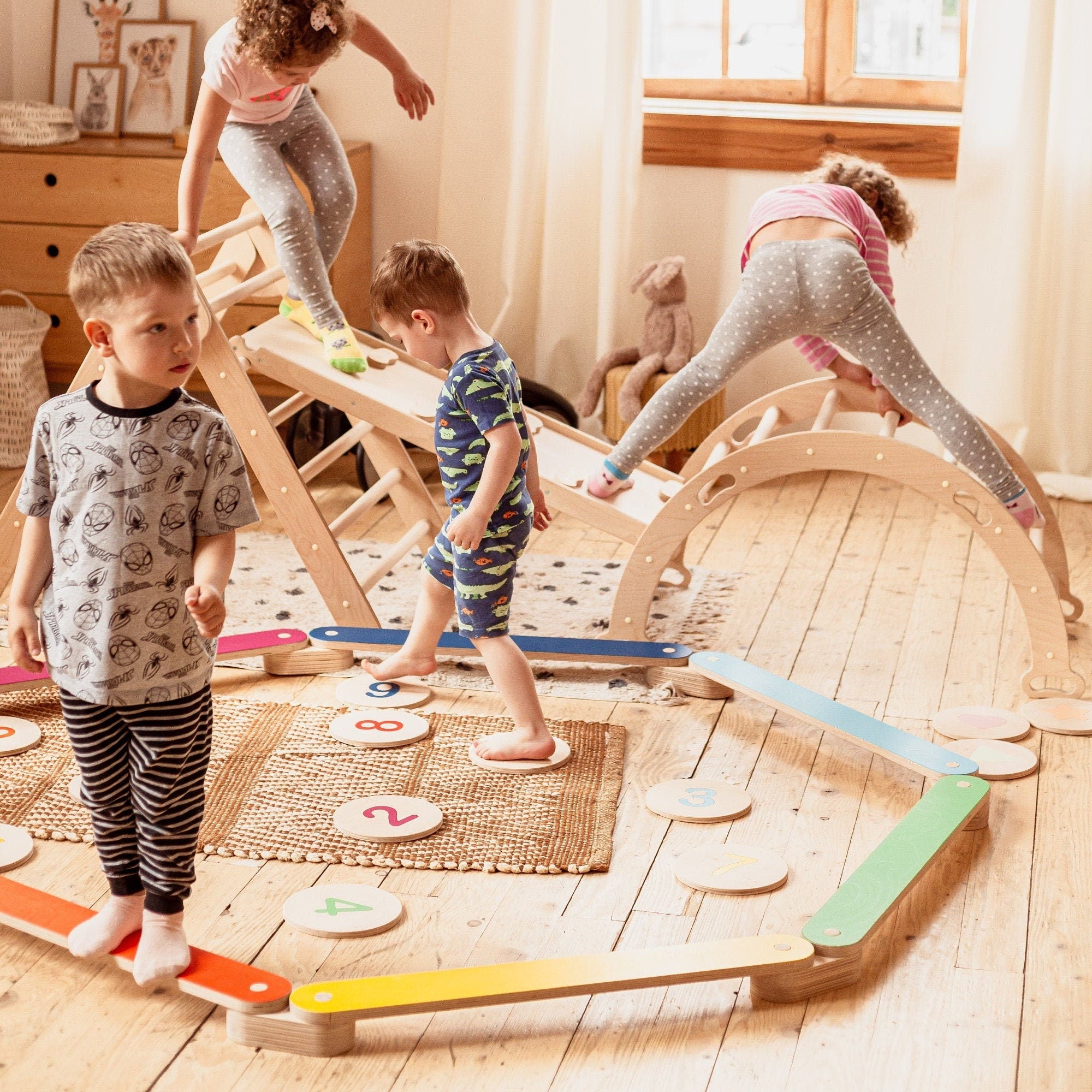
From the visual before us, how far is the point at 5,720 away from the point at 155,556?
2.99 ft

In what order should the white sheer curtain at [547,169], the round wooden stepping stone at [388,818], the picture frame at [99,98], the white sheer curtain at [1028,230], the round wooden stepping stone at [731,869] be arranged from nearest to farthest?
the round wooden stepping stone at [731,869] → the round wooden stepping stone at [388,818] → the white sheer curtain at [1028,230] → the white sheer curtain at [547,169] → the picture frame at [99,98]

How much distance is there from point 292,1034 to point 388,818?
0.47 m

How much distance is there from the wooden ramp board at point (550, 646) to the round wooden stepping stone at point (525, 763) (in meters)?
0.29

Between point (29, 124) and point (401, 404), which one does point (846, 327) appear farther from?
point (29, 124)

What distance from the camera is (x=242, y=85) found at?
236cm

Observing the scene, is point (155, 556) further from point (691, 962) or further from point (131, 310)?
point (691, 962)

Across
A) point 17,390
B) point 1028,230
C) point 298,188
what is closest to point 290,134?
point 298,188

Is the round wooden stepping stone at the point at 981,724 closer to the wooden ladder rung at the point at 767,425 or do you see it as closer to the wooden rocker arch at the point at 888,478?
the wooden rocker arch at the point at 888,478

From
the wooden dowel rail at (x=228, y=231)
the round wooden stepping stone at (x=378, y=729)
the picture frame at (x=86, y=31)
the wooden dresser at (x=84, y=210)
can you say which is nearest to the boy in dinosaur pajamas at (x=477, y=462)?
the round wooden stepping stone at (x=378, y=729)

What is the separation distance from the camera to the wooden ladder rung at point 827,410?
8.35 feet

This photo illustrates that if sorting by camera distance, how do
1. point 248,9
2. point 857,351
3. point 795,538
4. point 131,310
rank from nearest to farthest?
point 131,310 → point 248,9 → point 857,351 → point 795,538

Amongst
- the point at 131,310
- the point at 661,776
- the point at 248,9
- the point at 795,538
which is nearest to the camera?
the point at 131,310

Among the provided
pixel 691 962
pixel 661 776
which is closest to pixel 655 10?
pixel 661 776

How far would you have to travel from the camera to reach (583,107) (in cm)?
366
